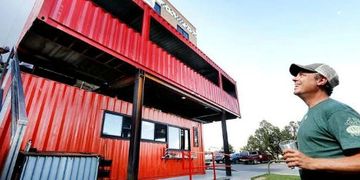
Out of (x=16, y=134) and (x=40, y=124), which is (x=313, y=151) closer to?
(x=16, y=134)

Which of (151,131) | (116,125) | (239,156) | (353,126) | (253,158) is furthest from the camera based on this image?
(239,156)

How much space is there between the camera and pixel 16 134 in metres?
1.82

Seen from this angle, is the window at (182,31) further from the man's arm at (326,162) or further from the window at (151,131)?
the man's arm at (326,162)

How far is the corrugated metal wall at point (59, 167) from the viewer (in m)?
4.29

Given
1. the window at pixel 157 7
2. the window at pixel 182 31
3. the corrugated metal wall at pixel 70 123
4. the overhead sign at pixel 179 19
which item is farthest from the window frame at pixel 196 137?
the overhead sign at pixel 179 19

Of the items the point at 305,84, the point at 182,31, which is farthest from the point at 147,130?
the point at 182,31

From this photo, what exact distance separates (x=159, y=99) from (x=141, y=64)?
4363mm

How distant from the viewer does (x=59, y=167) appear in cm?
461

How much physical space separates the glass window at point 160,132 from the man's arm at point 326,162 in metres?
8.44

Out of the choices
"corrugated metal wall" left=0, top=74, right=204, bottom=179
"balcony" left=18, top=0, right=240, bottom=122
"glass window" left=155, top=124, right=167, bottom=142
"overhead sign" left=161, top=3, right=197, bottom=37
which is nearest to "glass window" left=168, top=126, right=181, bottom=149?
"glass window" left=155, top=124, right=167, bottom=142

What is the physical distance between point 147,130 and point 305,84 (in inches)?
316

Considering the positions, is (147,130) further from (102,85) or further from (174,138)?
(102,85)

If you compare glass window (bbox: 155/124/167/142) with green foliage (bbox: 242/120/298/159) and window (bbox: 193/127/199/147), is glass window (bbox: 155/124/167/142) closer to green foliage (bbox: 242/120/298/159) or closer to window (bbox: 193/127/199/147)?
window (bbox: 193/127/199/147)

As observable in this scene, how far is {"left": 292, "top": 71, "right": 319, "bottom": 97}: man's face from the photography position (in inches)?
67.3
